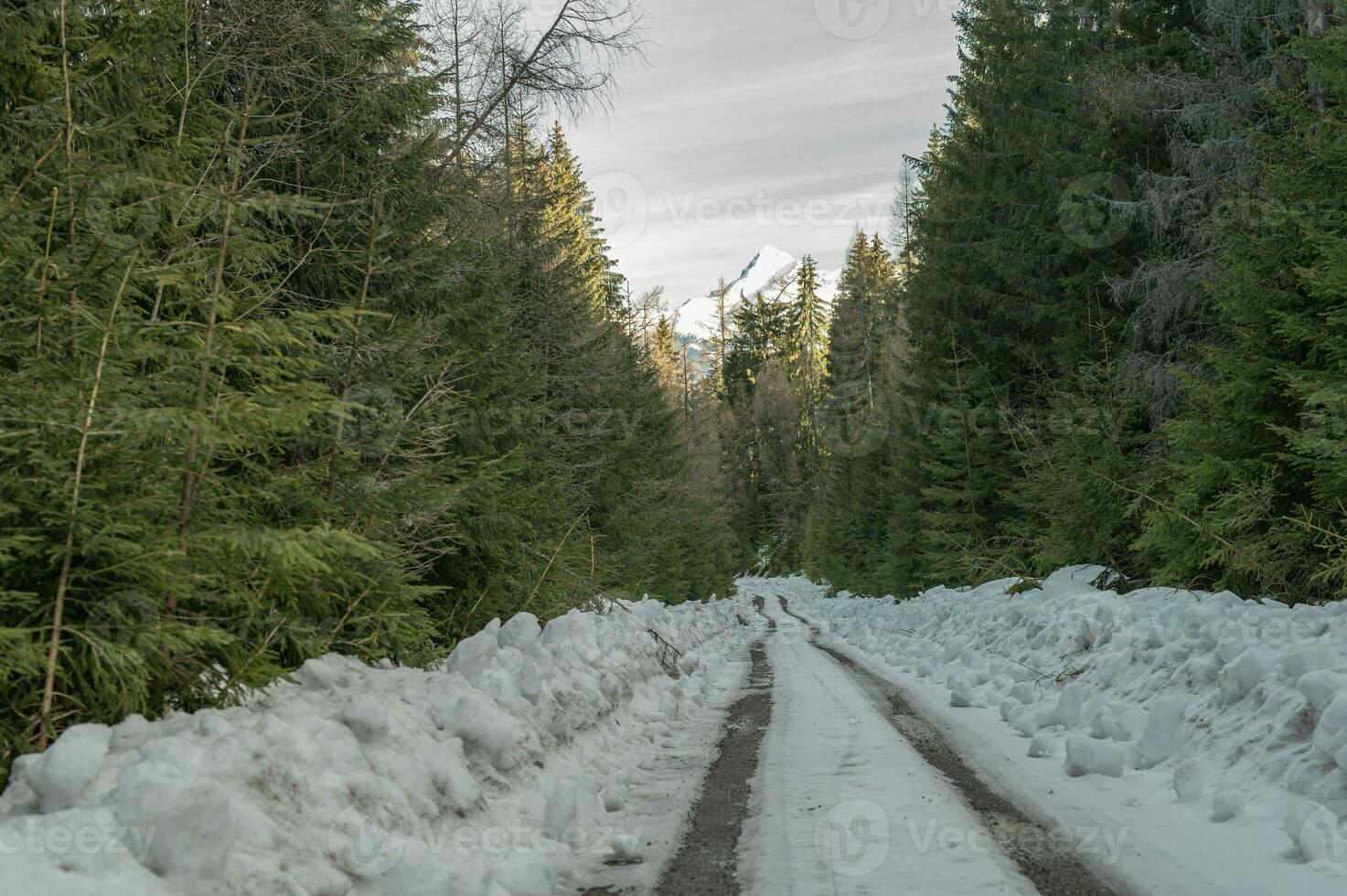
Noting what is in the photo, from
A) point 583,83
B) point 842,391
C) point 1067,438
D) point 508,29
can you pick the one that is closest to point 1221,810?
point 1067,438

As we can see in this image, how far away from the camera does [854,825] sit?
166 inches

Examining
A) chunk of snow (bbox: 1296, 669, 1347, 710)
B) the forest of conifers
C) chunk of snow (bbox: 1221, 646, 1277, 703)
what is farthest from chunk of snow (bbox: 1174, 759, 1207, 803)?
the forest of conifers

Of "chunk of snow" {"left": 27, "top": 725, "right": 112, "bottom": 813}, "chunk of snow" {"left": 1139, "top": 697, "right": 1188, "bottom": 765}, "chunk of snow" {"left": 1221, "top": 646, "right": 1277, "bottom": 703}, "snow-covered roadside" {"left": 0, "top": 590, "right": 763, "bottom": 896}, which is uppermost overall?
"chunk of snow" {"left": 27, "top": 725, "right": 112, "bottom": 813}

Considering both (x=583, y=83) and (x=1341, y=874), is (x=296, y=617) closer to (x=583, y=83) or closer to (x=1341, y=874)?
(x=1341, y=874)

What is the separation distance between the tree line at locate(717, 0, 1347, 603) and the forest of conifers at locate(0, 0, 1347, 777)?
0.09 metres

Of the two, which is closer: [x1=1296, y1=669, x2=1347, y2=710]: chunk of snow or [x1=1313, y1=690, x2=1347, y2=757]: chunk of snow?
[x1=1313, y1=690, x2=1347, y2=757]: chunk of snow

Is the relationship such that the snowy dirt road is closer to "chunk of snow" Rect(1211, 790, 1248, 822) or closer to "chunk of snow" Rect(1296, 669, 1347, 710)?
"chunk of snow" Rect(1211, 790, 1248, 822)

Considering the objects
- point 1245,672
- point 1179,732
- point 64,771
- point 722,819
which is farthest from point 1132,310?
point 64,771

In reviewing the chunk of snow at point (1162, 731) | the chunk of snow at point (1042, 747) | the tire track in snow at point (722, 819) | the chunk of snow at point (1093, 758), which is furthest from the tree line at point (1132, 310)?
the tire track in snow at point (722, 819)

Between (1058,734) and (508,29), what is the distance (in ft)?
38.9

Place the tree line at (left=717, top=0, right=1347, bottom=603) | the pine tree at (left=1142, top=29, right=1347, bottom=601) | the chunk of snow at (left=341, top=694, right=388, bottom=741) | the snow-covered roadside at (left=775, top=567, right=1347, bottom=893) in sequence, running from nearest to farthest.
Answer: the snow-covered roadside at (left=775, top=567, right=1347, bottom=893)
the chunk of snow at (left=341, top=694, right=388, bottom=741)
the pine tree at (left=1142, top=29, right=1347, bottom=601)
the tree line at (left=717, top=0, right=1347, bottom=603)

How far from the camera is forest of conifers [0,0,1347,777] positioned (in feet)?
11.9

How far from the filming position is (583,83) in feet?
40.6

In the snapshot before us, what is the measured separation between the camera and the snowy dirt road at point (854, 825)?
11.6 ft
